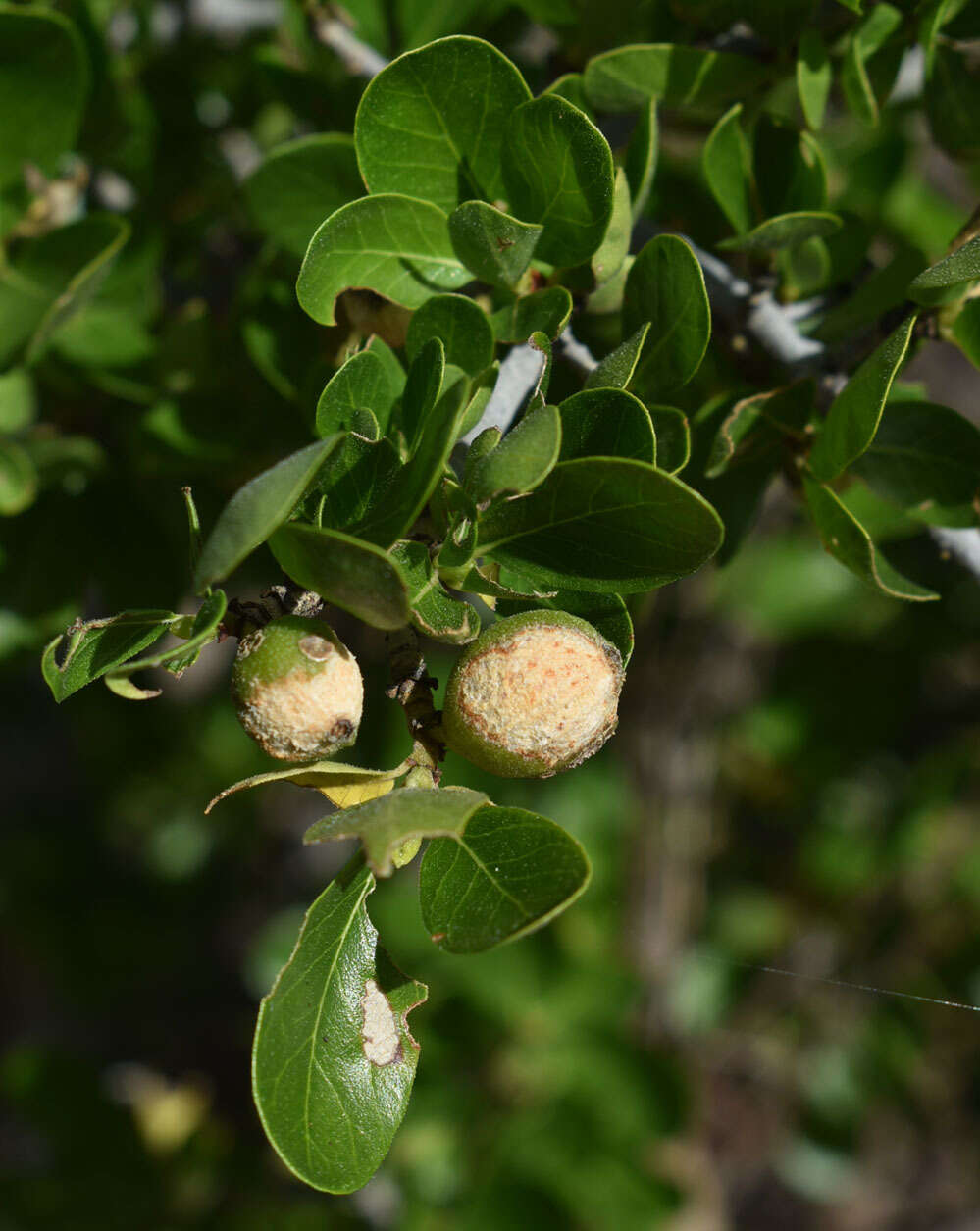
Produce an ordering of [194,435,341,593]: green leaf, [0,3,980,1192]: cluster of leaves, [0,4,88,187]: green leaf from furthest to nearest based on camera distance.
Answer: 1. [0,4,88,187]: green leaf
2. [0,3,980,1192]: cluster of leaves
3. [194,435,341,593]: green leaf

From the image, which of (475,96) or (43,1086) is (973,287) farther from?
(43,1086)

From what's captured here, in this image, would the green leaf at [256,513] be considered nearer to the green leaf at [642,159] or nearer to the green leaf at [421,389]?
the green leaf at [421,389]

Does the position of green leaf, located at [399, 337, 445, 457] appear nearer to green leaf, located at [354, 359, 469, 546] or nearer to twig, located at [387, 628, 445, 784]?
green leaf, located at [354, 359, 469, 546]

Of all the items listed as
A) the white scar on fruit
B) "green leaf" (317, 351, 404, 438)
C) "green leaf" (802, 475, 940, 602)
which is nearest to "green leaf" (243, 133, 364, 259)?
"green leaf" (317, 351, 404, 438)

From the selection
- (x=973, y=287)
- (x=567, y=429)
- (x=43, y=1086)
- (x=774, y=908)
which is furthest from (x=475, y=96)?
(x=774, y=908)

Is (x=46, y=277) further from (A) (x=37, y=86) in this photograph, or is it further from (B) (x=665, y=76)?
(B) (x=665, y=76)

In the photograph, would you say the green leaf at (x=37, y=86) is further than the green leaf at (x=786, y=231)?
Yes

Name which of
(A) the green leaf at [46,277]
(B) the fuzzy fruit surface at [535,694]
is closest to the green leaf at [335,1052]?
(B) the fuzzy fruit surface at [535,694]
